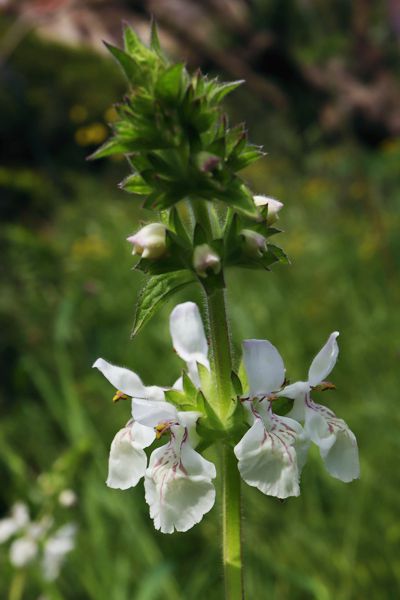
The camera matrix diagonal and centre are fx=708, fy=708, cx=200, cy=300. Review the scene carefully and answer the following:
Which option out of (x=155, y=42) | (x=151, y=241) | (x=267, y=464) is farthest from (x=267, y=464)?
(x=155, y=42)

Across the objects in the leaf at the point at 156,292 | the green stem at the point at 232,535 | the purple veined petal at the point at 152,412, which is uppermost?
the leaf at the point at 156,292

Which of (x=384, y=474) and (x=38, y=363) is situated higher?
(x=38, y=363)

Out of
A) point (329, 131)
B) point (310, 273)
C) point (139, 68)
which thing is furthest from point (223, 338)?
point (329, 131)

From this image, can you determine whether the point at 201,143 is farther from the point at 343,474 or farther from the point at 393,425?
the point at 393,425

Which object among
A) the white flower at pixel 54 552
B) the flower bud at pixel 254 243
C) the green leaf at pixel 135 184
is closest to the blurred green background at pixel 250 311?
the white flower at pixel 54 552

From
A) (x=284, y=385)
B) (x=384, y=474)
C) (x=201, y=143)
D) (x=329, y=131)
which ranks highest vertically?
(x=329, y=131)

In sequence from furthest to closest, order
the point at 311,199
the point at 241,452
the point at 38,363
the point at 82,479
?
the point at 311,199 → the point at 38,363 → the point at 82,479 → the point at 241,452

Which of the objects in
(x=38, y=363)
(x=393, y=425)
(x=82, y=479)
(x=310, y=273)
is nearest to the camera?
(x=393, y=425)

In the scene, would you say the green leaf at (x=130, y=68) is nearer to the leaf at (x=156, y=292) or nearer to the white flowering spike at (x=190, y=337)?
the leaf at (x=156, y=292)
